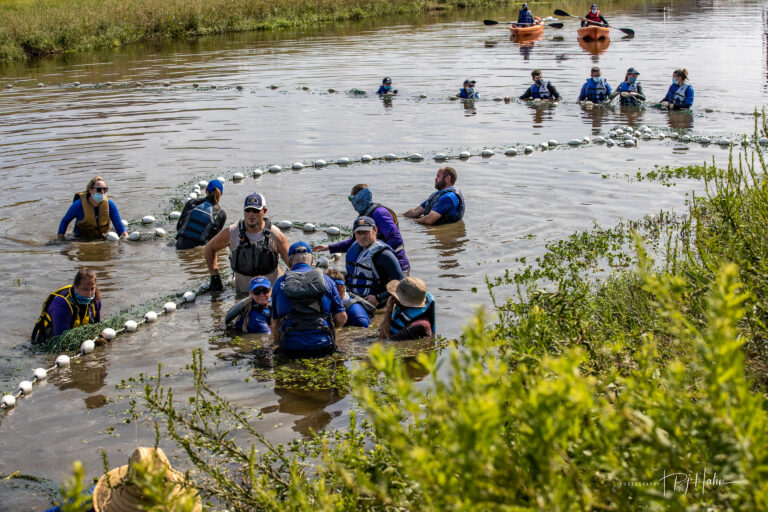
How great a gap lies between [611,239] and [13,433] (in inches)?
322

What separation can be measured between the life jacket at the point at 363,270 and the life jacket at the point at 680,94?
1446cm

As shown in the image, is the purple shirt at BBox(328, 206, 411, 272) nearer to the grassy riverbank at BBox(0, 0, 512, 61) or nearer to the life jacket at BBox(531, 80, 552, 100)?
the life jacket at BBox(531, 80, 552, 100)

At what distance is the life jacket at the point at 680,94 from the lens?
68.5 ft

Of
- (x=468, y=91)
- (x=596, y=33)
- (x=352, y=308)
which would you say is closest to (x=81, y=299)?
(x=352, y=308)

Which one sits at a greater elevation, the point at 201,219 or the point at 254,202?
the point at 254,202

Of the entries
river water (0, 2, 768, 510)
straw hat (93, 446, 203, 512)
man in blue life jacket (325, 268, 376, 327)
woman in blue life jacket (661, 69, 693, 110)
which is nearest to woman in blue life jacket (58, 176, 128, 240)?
river water (0, 2, 768, 510)

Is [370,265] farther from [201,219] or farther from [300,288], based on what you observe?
[201,219]

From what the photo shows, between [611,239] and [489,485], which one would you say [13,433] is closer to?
[489,485]

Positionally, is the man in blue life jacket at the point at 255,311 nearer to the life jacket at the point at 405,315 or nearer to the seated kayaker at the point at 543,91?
the life jacket at the point at 405,315

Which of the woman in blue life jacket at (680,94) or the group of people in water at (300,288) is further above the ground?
the woman in blue life jacket at (680,94)

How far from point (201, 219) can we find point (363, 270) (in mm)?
3583

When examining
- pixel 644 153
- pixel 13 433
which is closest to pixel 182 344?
pixel 13 433

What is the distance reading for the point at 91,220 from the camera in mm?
12461

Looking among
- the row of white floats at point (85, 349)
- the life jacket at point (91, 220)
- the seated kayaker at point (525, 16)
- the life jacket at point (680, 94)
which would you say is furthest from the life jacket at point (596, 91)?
the seated kayaker at point (525, 16)
